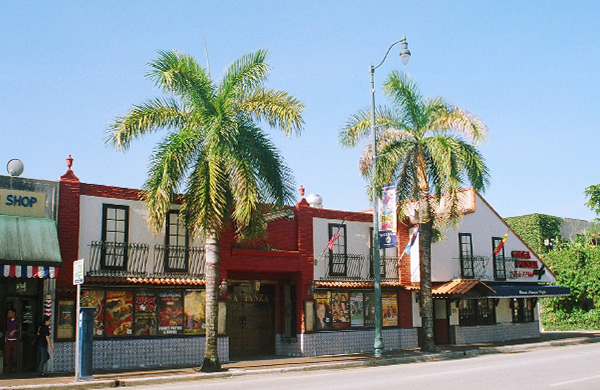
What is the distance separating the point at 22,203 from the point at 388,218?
39.9ft

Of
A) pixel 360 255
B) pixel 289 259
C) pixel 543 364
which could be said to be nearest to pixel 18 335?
pixel 289 259

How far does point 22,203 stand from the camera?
1847 centimetres

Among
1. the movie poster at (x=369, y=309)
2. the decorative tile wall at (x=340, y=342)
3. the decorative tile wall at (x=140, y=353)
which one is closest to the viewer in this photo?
the decorative tile wall at (x=140, y=353)

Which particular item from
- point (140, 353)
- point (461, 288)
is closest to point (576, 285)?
point (461, 288)

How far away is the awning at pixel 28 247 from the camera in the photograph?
17188 millimetres

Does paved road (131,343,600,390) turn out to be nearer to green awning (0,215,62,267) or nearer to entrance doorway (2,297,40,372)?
green awning (0,215,62,267)

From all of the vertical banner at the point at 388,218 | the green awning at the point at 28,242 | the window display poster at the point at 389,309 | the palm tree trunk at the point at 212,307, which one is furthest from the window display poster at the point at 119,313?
the window display poster at the point at 389,309

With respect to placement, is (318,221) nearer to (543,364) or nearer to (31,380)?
(543,364)

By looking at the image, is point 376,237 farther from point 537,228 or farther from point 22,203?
point 537,228

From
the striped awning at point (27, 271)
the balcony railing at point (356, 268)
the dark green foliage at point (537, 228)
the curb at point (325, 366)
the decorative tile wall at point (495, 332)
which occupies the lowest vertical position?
the curb at point (325, 366)

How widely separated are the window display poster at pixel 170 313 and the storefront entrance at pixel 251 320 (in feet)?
10.6

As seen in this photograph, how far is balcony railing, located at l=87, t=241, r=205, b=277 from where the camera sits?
1980cm

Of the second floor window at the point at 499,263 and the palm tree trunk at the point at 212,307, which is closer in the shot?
the palm tree trunk at the point at 212,307

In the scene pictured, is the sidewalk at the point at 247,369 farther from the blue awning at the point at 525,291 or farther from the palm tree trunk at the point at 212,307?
the blue awning at the point at 525,291
